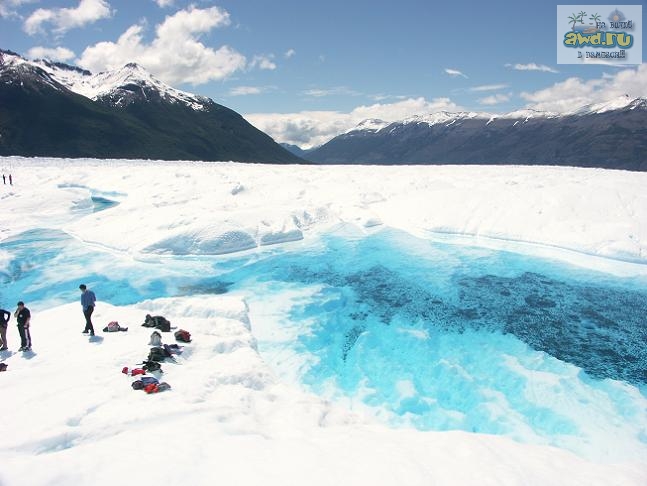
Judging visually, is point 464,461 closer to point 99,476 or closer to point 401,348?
point 99,476

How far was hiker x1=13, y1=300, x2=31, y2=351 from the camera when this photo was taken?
1015cm

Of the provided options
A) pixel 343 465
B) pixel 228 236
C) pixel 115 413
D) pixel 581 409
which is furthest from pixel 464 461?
pixel 228 236

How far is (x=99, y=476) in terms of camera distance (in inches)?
215

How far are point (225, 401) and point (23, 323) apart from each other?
19.7ft

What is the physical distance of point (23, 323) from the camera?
1041 centimetres

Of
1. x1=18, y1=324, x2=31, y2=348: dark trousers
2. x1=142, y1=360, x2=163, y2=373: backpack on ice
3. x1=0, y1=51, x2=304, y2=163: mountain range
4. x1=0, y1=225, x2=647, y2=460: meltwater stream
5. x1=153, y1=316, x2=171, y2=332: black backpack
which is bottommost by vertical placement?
x1=0, y1=225, x2=647, y2=460: meltwater stream

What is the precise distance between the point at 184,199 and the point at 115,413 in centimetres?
2406

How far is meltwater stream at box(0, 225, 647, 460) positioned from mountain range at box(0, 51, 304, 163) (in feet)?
418

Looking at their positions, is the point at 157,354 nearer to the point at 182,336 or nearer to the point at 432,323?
the point at 182,336

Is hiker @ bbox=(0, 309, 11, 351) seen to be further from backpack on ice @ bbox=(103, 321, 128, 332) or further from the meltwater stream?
the meltwater stream

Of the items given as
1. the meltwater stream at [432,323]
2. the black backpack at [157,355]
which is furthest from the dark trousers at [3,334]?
the meltwater stream at [432,323]

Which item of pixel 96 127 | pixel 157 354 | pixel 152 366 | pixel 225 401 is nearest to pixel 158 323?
pixel 157 354

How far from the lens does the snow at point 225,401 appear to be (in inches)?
236

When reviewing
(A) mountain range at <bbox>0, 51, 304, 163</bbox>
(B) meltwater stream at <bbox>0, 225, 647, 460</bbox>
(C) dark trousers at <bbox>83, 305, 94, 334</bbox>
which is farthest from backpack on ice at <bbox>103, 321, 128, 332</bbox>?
(A) mountain range at <bbox>0, 51, 304, 163</bbox>
